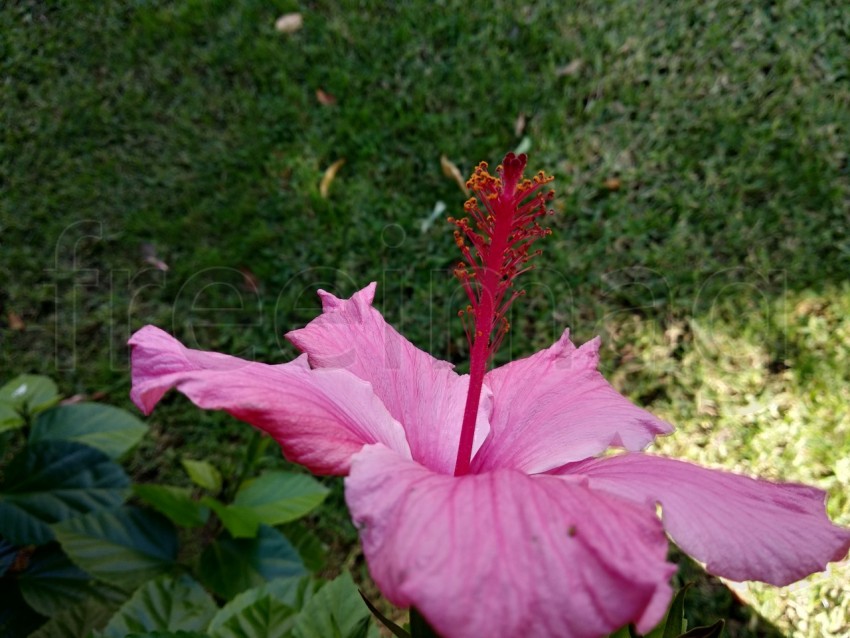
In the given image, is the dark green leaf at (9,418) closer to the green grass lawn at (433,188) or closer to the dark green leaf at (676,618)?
the green grass lawn at (433,188)

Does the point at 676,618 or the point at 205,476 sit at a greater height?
the point at 676,618

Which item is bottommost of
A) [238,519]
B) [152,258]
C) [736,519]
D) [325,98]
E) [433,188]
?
[238,519]

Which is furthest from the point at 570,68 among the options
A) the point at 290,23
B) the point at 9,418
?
the point at 9,418

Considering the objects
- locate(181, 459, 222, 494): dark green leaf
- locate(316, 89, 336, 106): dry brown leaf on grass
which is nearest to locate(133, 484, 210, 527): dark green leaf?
locate(181, 459, 222, 494): dark green leaf

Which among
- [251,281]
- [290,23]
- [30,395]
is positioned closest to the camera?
[30,395]

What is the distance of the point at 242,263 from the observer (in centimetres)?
300

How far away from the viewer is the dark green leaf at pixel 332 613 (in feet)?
4.03

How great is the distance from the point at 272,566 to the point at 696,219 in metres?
2.18

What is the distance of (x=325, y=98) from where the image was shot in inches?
133

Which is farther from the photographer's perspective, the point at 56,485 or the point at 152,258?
the point at 152,258

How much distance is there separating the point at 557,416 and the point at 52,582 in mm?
1468

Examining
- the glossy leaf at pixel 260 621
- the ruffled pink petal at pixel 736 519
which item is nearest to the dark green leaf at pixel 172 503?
the glossy leaf at pixel 260 621

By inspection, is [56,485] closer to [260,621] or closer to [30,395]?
[30,395]

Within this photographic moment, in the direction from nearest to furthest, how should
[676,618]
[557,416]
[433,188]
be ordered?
[676,618] → [557,416] → [433,188]
